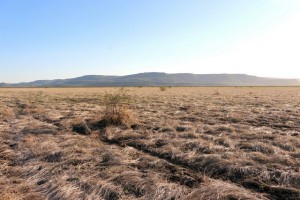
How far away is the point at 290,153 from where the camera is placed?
822cm

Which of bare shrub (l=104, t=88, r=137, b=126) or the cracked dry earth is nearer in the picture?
the cracked dry earth

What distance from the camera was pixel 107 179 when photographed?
6.53 meters

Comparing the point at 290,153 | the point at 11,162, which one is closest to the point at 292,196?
the point at 290,153

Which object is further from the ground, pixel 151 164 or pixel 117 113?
pixel 117 113

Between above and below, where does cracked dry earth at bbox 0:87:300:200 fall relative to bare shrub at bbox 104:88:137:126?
below

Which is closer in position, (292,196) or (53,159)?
(292,196)

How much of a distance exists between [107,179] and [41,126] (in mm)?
7528

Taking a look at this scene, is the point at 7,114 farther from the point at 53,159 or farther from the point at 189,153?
the point at 189,153

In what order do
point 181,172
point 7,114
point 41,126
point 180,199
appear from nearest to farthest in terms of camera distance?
point 180,199 → point 181,172 → point 41,126 → point 7,114

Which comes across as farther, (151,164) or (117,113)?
(117,113)

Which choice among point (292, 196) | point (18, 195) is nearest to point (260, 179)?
point (292, 196)

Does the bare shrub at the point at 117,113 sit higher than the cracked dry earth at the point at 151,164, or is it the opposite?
the bare shrub at the point at 117,113

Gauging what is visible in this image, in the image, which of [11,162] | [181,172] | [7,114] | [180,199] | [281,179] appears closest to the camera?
[180,199]

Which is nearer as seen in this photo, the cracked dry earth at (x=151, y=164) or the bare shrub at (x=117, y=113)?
the cracked dry earth at (x=151, y=164)
